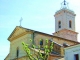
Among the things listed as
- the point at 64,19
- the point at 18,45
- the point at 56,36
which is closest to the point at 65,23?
the point at 64,19

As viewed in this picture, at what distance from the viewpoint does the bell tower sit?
156 ft

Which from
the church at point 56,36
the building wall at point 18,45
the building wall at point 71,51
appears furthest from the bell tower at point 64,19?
the building wall at point 71,51

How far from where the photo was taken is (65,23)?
4719 cm

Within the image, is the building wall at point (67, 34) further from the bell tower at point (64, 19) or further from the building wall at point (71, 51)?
the building wall at point (71, 51)

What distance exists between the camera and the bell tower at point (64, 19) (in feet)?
156

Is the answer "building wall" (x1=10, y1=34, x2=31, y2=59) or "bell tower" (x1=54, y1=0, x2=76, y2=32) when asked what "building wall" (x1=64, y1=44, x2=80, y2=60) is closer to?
"building wall" (x1=10, y1=34, x2=31, y2=59)

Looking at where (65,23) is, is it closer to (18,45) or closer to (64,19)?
(64,19)

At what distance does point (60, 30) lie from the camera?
157 ft

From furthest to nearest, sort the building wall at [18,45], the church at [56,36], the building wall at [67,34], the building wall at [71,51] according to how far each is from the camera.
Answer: the building wall at [67,34], the building wall at [18,45], the church at [56,36], the building wall at [71,51]

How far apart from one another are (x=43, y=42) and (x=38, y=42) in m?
1.28

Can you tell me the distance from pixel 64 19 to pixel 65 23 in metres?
1.09

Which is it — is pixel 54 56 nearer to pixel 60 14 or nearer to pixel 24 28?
pixel 24 28

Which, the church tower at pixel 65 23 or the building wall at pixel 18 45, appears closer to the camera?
the building wall at pixel 18 45

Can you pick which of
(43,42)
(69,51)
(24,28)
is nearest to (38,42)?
(43,42)
